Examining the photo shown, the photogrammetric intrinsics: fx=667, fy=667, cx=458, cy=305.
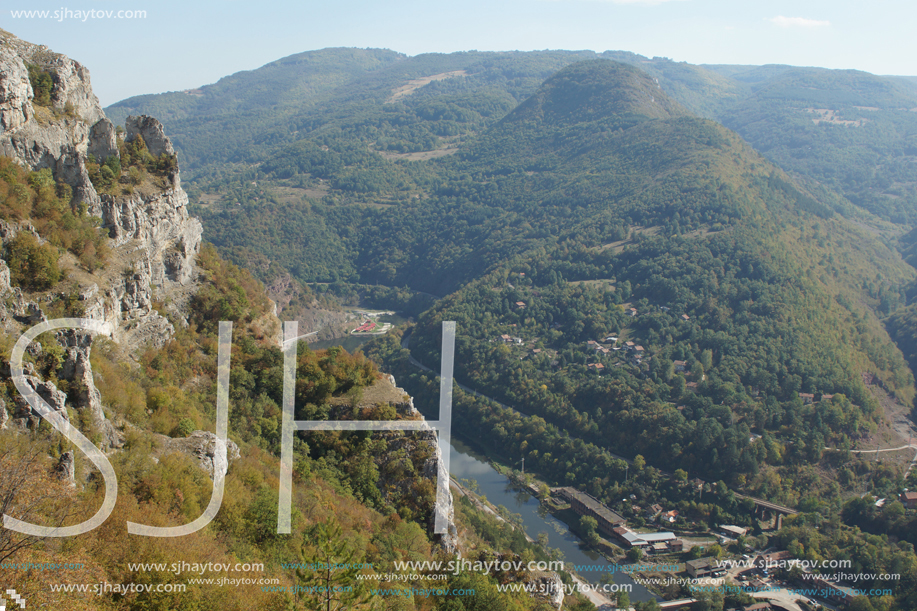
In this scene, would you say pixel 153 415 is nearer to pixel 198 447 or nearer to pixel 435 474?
pixel 198 447

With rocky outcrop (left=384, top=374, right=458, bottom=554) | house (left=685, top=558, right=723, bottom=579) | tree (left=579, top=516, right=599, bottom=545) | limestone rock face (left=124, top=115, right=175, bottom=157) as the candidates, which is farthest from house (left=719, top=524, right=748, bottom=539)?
limestone rock face (left=124, top=115, right=175, bottom=157)

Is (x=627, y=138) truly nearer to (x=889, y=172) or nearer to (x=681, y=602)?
(x=889, y=172)

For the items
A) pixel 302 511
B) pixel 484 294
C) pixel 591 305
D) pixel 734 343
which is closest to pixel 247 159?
pixel 484 294

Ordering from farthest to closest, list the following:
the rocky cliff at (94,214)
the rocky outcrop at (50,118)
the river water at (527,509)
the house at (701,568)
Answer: the river water at (527,509) → the house at (701,568) → the rocky outcrop at (50,118) → the rocky cliff at (94,214)

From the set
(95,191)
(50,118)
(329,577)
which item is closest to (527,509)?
(95,191)

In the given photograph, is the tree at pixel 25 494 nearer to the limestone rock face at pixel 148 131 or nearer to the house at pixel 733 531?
the limestone rock face at pixel 148 131

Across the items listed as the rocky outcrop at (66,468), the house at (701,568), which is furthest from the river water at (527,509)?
the rocky outcrop at (66,468)

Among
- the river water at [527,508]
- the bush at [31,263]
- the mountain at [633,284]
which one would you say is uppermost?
the bush at [31,263]
